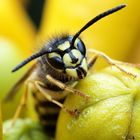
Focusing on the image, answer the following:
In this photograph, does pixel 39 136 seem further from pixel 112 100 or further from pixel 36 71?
pixel 112 100

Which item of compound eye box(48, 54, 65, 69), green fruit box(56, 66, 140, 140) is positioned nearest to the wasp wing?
compound eye box(48, 54, 65, 69)

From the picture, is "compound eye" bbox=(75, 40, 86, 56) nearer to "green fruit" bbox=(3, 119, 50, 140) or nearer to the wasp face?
the wasp face

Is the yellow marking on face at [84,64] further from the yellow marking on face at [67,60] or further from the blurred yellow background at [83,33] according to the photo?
the blurred yellow background at [83,33]

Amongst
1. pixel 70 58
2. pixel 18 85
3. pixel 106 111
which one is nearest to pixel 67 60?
pixel 70 58

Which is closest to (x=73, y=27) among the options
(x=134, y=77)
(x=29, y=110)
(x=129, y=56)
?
(x=129, y=56)

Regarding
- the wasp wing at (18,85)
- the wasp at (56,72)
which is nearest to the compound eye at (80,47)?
the wasp at (56,72)

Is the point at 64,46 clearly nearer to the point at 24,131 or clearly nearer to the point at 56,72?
the point at 56,72
